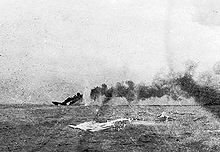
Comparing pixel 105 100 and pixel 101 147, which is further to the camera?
pixel 105 100

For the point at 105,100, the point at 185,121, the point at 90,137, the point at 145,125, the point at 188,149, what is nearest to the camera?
the point at 188,149

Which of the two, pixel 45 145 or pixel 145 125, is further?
pixel 145 125

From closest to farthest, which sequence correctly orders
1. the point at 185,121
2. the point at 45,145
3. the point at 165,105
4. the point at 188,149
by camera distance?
the point at 188,149, the point at 45,145, the point at 185,121, the point at 165,105

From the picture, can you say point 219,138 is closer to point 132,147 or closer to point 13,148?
point 132,147

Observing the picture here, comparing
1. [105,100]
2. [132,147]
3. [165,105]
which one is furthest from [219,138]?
[105,100]

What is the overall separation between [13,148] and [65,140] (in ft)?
12.2

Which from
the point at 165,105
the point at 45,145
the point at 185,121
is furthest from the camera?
the point at 165,105

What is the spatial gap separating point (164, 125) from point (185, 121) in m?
3.36

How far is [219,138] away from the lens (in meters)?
27.7

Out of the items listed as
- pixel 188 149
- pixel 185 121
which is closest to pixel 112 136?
pixel 188 149

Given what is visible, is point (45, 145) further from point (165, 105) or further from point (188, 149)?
point (165, 105)

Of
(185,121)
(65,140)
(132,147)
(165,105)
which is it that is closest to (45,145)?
(65,140)

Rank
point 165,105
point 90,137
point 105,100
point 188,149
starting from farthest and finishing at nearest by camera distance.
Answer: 1. point 105,100
2. point 165,105
3. point 90,137
4. point 188,149

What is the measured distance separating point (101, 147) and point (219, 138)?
7.81 metres
